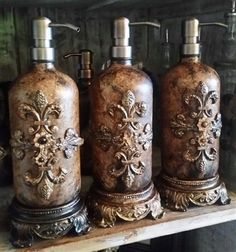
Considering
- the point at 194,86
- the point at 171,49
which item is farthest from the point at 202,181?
the point at 171,49

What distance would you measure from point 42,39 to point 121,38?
12 cm

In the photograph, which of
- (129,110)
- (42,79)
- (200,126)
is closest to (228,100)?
(200,126)

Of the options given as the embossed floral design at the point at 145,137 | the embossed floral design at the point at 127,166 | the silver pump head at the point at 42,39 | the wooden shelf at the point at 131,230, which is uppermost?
the silver pump head at the point at 42,39

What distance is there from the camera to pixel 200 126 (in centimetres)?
59

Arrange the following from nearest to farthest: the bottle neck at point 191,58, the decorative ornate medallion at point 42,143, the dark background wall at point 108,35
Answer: the decorative ornate medallion at point 42,143
the bottle neck at point 191,58
the dark background wall at point 108,35

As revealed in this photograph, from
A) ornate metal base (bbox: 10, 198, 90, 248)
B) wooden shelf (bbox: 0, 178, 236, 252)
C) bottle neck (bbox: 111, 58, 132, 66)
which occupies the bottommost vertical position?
wooden shelf (bbox: 0, 178, 236, 252)

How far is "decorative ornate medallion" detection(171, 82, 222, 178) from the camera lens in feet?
1.90

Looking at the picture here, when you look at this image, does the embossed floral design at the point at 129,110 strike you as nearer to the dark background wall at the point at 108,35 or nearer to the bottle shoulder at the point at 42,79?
the bottle shoulder at the point at 42,79

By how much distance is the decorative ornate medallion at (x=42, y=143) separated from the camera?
1.61 feet

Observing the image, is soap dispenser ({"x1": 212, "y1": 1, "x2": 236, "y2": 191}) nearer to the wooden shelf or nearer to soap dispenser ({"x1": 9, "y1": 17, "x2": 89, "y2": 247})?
the wooden shelf

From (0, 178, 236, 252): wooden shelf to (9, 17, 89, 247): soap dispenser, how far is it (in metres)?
0.02

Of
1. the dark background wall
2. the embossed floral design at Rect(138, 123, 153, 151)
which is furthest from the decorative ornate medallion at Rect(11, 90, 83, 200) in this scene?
the dark background wall

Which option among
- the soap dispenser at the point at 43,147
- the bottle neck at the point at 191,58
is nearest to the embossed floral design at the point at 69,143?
the soap dispenser at the point at 43,147

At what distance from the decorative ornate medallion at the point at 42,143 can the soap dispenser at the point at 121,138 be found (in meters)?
0.07
